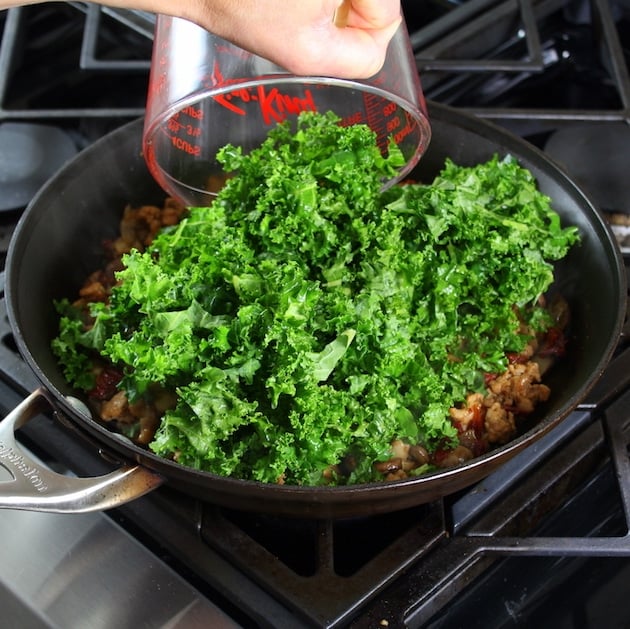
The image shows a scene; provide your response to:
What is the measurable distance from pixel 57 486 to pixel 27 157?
91 centimetres

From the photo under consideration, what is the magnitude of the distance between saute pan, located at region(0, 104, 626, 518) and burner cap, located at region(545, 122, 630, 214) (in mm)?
241

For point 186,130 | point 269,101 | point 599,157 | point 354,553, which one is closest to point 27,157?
point 186,130

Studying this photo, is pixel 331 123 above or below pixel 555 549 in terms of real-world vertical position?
above

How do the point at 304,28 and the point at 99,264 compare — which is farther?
the point at 99,264

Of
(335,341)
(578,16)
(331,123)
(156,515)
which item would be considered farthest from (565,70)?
(156,515)

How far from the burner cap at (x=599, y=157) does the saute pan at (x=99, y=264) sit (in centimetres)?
24

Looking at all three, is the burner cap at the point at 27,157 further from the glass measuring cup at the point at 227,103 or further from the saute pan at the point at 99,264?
the glass measuring cup at the point at 227,103

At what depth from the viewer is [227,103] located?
139 cm

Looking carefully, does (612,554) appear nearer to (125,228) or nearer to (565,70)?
(125,228)

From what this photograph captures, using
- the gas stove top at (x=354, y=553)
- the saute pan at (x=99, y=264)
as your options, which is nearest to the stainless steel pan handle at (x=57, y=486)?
the saute pan at (x=99, y=264)

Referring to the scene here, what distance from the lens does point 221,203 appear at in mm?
1258

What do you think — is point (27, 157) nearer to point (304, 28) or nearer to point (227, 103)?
point (227, 103)

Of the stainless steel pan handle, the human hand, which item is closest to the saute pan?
the stainless steel pan handle

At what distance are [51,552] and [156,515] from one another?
0.16m
